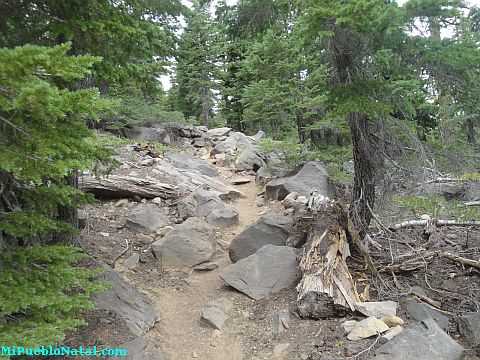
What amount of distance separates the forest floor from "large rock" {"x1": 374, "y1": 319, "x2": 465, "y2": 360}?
25cm

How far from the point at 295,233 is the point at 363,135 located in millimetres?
2426

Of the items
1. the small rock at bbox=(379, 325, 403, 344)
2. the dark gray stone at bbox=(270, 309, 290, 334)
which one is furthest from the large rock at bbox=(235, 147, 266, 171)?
the small rock at bbox=(379, 325, 403, 344)

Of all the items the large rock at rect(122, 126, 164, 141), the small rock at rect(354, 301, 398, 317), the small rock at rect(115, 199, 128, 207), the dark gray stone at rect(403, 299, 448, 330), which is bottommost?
the dark gray stone at rect(403, 299, 448, 330)

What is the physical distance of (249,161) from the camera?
17.1 m

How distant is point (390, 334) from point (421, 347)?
14.8 inches

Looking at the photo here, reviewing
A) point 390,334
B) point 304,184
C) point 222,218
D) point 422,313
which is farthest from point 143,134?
point 390,334

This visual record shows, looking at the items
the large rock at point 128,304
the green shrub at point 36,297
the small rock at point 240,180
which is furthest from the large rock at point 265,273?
the small rock at point 240,180

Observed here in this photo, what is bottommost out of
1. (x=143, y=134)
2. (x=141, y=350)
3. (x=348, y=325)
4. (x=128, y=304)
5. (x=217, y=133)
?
(x=141, y=350)

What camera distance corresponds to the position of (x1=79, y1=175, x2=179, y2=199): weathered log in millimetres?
9383

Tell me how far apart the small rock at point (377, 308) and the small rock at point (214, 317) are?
210 centimetres

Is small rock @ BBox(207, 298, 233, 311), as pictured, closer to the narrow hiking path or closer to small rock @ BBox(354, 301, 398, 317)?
the narrow hiking path

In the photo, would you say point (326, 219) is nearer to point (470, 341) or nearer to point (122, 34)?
point (470, 341)

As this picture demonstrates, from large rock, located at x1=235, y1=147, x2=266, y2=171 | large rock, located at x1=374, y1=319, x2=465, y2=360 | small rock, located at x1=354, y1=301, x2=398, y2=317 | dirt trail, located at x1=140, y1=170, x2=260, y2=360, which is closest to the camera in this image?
large rock, located at x1=374, y1=319, x2=465, y2=360

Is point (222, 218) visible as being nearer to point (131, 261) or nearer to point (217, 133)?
point (131, 261)
